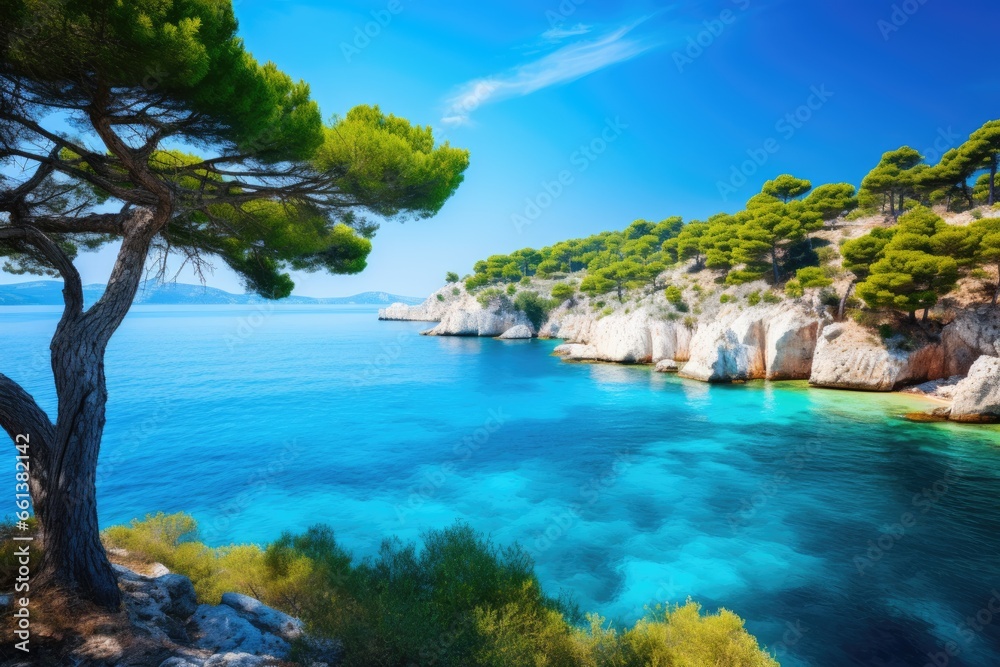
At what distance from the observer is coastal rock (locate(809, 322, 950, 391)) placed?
21.3m

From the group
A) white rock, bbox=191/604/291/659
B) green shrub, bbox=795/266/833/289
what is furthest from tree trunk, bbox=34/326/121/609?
green shrub, bbox=795/266/833/289

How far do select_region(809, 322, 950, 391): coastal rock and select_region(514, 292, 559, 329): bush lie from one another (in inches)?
1479

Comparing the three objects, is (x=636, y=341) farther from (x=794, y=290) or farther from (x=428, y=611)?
(x=428, y=611)

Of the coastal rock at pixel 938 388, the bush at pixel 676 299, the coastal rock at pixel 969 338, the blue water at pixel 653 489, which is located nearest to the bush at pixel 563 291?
the bush at pixel 676 299

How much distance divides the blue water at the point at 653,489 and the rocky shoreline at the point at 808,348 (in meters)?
1.56

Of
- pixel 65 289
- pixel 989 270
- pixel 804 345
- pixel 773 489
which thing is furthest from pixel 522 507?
pixel 989 270

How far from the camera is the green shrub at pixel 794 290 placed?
87.4 feet

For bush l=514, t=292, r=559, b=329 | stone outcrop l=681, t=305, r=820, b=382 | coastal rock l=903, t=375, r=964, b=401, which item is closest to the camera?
coastal rock l=903, t=375, r=964, b=401

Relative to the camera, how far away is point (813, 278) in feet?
84.4

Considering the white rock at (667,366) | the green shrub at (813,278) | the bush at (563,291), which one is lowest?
the white rock at (667,366)

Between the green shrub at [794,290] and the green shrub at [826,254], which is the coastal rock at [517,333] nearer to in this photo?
the green shrub at [826,254]

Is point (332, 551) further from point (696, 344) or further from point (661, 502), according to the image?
point (696, 344)

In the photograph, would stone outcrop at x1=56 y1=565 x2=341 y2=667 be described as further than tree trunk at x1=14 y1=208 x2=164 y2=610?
No

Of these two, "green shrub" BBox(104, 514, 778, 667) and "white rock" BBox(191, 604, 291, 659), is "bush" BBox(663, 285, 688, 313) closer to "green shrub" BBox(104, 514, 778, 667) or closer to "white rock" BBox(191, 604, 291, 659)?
"green shrub" BBox(104, 514, 778, 667)
